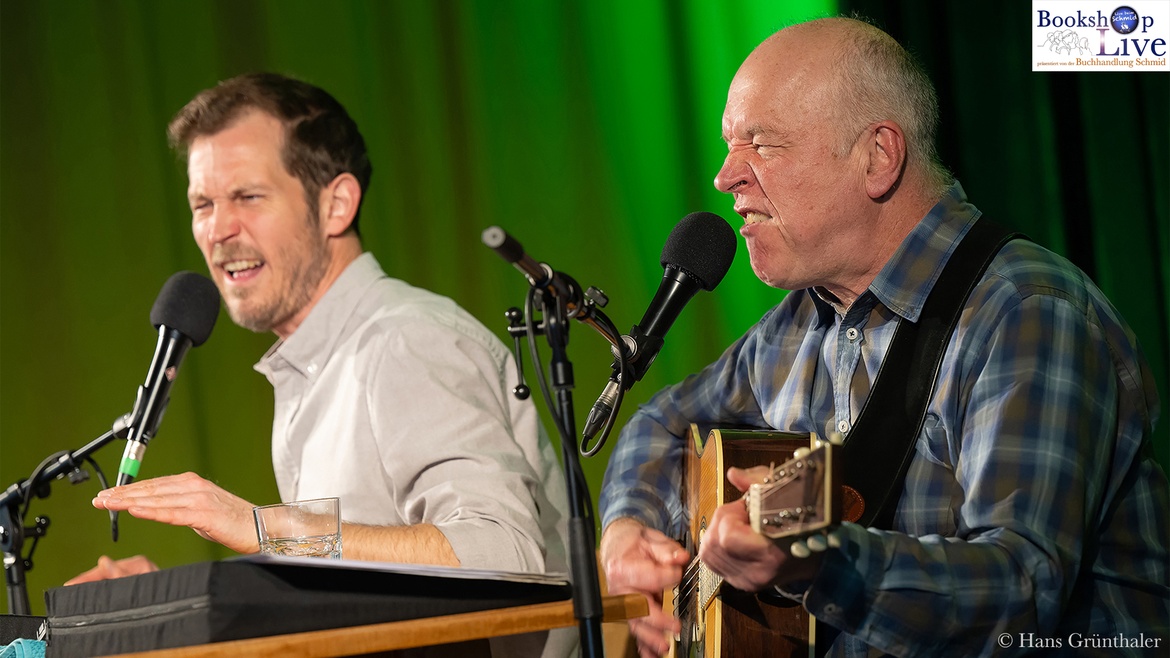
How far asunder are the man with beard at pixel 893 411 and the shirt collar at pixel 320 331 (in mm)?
754

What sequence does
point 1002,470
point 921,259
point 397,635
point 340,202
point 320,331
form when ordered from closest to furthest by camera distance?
point 397,635 → point 1002,470 → point 921,259 → point 320,331 → point 340,202

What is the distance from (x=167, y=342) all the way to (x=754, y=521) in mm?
1516

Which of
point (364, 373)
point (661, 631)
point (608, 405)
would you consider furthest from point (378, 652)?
point (364, 373)

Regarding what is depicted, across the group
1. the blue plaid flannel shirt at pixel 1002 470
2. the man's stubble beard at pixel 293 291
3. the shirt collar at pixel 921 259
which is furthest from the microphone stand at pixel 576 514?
the man's stubble beard at pixel 293 291

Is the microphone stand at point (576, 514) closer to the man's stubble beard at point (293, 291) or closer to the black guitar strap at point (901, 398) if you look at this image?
the black guitar strap at point (901, 398)

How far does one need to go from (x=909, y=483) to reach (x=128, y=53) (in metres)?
2.95

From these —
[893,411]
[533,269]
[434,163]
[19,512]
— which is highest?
[434,163]

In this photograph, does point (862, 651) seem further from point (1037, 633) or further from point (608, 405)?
point (608, 405)

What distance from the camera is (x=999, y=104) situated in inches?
138

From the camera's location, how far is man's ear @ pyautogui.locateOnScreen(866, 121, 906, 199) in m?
2.01

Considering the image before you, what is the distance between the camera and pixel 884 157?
6.63 ft

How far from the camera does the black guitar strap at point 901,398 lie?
5.73ft

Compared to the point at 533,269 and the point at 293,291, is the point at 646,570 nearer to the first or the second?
the point at 533,269
